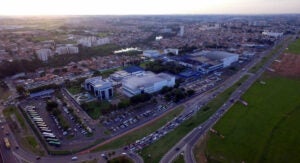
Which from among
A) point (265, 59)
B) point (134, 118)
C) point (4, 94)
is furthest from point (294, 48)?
point (4, 94)

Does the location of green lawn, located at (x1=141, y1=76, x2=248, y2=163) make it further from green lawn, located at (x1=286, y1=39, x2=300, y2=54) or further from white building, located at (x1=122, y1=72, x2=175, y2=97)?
green lawn, located at (x1=286, y1=39, x2=300, y2=54)

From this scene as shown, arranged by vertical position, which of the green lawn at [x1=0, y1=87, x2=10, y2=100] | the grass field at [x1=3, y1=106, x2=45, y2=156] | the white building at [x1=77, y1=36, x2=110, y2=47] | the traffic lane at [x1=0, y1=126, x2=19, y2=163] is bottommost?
the traffic lane at [x1=0, y1=126, x2=19, y2=163]

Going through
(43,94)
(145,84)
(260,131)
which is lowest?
(260,131)

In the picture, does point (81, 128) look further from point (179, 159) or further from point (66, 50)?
point (66, 50)

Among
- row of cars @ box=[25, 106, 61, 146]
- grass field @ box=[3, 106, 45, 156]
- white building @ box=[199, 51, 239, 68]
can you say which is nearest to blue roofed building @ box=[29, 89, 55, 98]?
row of cars @ box=[25, 106, 61, 146]

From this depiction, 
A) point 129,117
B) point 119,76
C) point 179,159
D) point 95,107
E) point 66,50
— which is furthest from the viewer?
point 66,50

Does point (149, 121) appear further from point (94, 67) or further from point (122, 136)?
point (94, 67)
